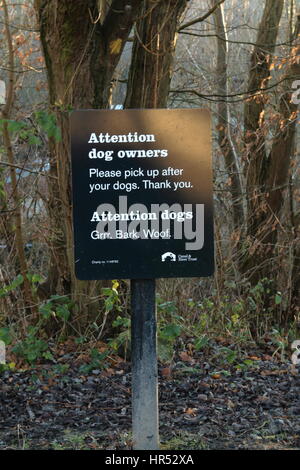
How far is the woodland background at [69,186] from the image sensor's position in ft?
25.7

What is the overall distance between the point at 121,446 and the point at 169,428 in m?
0.61

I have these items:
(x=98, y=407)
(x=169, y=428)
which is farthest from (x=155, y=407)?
(x=98, y=407)

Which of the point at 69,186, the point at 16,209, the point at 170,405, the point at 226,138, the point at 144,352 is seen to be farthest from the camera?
the point at 226,138

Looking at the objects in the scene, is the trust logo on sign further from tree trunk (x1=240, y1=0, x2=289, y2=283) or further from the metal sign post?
tree trunk (x1=240, y1=0, x2=289, y2=283)

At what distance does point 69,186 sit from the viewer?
8195 millimetres

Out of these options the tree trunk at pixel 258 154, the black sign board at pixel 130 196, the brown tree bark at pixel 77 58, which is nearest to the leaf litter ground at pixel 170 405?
the brown tree bark at pixel 77 58

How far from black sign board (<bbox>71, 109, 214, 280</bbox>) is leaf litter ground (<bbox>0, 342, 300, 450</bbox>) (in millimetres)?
1414

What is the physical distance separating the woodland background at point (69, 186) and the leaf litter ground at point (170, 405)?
24 centimetres

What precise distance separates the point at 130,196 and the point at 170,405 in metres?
2.45

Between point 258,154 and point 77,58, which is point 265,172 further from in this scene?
point 77,58

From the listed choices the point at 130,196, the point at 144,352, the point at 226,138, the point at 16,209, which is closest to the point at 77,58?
the point at 16,209

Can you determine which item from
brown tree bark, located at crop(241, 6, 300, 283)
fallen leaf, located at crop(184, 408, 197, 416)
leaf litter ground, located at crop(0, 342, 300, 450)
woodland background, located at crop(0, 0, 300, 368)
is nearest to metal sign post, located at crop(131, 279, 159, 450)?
leaf litter ground, located at crop(0, 342, 300, 450)
